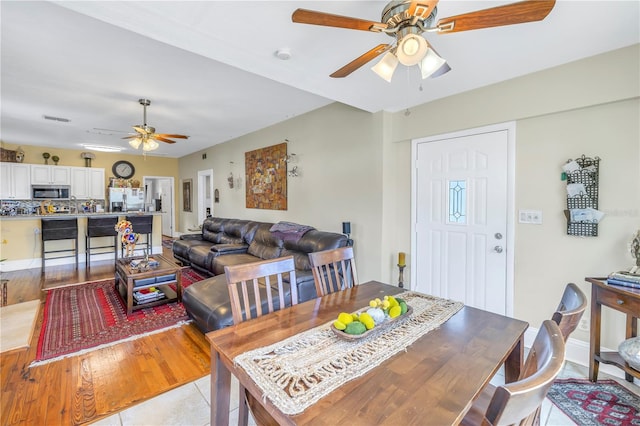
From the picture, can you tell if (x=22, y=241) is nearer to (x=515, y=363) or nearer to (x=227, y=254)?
(x=227, y=254)

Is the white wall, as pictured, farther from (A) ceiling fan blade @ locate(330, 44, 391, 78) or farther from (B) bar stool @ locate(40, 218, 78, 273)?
(B) bar stool @ locate(40, 218, 78, 273)

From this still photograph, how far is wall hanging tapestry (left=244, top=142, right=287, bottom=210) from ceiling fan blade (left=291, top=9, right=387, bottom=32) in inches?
138

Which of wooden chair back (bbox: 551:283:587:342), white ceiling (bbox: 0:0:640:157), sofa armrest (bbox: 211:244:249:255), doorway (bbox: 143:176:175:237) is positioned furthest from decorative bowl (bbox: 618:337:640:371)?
doorway (bbox: 143:176:175:237)

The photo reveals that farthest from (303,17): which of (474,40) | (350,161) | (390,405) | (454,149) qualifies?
(350,161)

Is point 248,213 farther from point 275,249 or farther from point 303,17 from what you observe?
point 303,17

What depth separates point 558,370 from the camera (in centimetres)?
65

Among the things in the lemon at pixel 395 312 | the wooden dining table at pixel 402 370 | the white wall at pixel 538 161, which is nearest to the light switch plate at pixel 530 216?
the white wall at pixel 538 161

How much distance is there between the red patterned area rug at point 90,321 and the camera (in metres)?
2.57

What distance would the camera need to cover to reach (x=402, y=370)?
105 cm

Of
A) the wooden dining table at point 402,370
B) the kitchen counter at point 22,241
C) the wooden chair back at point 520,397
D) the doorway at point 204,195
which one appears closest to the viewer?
the wooden chair back at point 520,397

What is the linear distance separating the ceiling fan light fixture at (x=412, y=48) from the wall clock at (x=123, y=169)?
29.8ft

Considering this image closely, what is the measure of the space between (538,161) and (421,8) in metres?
1.97

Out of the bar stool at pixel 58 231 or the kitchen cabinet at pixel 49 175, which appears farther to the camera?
the kitchen cabinet at pixel 49 175

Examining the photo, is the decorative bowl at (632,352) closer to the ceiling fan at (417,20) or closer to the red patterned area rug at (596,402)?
the red patterned area rug at (596,402)
